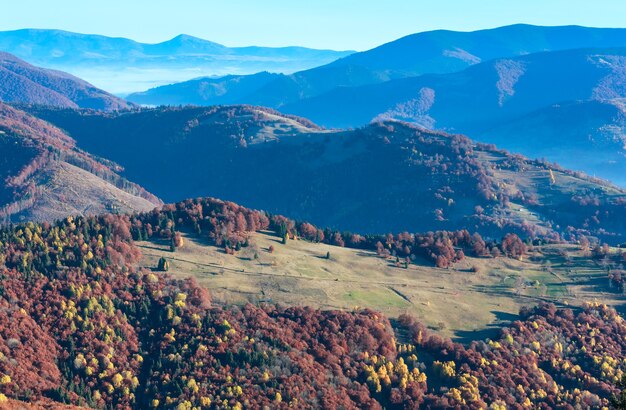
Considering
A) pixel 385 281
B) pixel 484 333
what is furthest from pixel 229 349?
pixel 385 281

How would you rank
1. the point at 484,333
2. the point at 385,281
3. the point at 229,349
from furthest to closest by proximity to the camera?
the point at 385,281, the point at 484,333, the point at 229,349

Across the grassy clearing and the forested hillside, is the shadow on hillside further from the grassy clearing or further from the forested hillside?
the forested hillside

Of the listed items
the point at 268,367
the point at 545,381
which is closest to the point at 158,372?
the point at 268,367

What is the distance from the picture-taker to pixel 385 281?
573 ft

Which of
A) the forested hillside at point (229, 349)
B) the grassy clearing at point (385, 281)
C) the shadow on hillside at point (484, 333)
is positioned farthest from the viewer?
the grassy clearing at point (385, 281)

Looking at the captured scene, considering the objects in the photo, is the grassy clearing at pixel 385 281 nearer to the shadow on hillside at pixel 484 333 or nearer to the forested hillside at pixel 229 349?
the shadow on hillside at pixel 484 333

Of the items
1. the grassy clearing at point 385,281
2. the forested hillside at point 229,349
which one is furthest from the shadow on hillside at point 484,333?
the forested hillside at point 229,349

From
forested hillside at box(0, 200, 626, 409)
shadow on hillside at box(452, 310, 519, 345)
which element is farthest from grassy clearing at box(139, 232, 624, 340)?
forested hillside at box(0, 200, 626, 409)

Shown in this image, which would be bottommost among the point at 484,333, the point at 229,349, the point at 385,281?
the point at 229,349

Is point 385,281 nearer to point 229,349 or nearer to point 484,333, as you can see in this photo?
point 484,333

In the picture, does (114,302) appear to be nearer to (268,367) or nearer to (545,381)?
(268,367)

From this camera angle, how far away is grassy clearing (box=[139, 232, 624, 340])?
156000 millimetres

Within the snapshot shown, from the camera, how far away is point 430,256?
194m

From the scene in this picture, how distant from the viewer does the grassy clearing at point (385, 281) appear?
15600 cm
